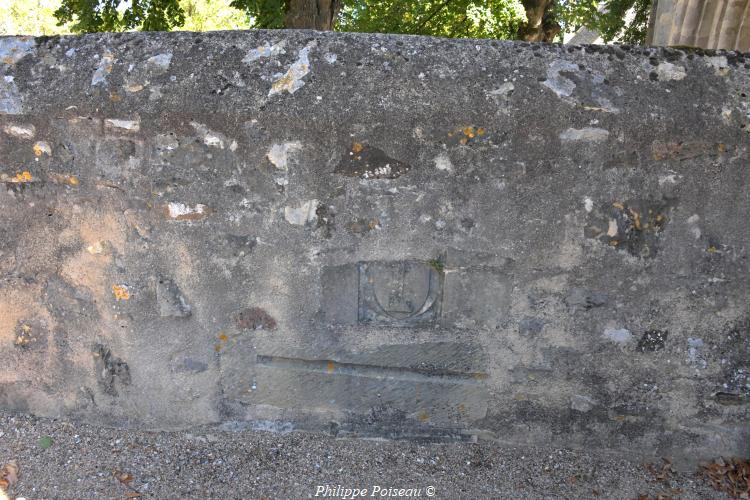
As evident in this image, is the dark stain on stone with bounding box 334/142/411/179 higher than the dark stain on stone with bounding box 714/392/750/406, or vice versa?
the dark stain on stone with bounding box 334/142/411/179

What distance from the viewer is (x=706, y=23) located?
3.73m

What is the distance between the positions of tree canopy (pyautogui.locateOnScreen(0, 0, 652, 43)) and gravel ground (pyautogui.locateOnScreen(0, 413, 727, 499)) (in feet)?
17.0

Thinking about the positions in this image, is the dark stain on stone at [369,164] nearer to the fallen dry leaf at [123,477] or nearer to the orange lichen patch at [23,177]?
the orange lichen patch at [23,177]

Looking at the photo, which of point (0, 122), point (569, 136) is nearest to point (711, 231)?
point (569, 136)

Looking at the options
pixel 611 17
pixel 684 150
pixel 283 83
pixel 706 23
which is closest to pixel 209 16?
pixel 611 17

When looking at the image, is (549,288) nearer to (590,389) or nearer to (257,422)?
(590,389)

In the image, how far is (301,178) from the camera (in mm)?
2098

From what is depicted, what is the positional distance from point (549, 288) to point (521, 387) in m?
0.45

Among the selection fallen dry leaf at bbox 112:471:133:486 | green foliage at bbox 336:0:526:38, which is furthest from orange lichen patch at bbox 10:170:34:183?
green foliage at bbox 336:0:526:38

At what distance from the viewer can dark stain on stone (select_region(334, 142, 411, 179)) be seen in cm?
205

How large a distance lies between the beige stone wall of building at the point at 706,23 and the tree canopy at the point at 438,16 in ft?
13.0

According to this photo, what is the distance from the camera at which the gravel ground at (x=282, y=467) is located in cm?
231

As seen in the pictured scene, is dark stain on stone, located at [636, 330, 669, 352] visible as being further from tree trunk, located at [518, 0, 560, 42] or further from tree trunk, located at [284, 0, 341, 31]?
tree trunk, located at [518, 0, 560, 42]

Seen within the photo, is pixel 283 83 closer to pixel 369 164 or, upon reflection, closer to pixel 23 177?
pixel 369 164
